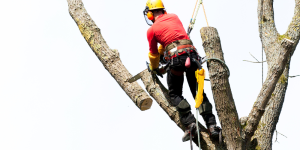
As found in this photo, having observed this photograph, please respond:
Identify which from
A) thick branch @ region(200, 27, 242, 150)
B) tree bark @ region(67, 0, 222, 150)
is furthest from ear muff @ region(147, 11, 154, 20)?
thick branch @ region(200, 27, 242, 150)

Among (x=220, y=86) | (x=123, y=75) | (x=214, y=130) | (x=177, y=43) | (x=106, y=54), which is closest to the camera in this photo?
(x=220, y=86)

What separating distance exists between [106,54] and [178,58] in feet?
4.82

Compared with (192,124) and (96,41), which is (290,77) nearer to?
(192,124)

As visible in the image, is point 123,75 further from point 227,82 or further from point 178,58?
point 227,82

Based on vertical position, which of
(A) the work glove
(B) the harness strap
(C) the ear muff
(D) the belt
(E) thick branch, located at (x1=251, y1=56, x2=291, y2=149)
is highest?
(C) the ear muff

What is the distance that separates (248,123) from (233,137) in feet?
0.87

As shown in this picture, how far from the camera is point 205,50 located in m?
3.93

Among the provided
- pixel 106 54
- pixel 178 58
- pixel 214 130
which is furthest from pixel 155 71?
pixel 214 130

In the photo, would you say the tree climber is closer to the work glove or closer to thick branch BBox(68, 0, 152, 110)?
the work glove

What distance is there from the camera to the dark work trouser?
4.41 metres

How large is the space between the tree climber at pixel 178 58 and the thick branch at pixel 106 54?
49 cm

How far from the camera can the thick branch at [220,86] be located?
384 centimetres

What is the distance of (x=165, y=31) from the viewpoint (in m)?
4.55

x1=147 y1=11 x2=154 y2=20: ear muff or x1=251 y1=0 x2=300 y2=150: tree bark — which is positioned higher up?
x1=147 y1=11 x2=154 y2=20: ear muff
